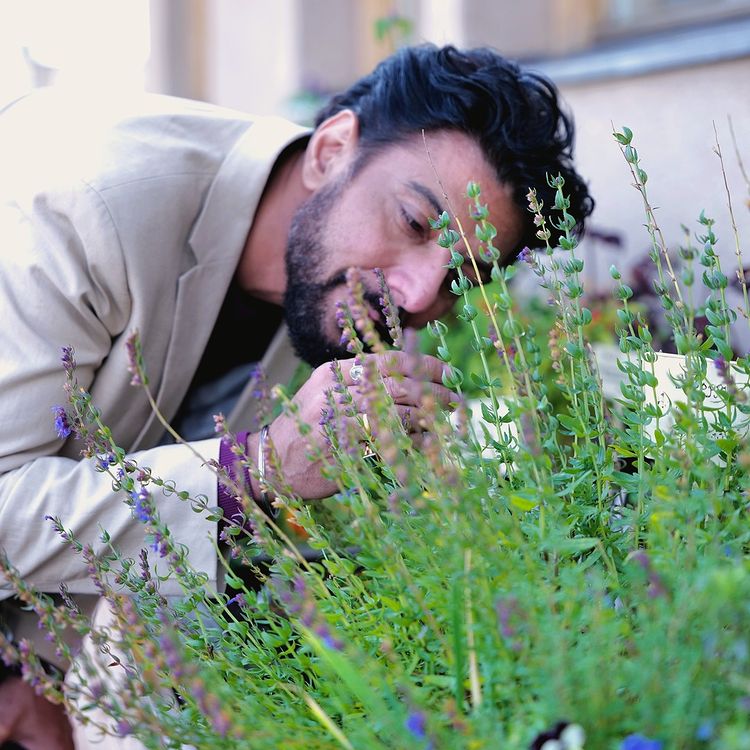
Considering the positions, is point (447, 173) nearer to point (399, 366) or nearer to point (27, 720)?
point (399, 366)

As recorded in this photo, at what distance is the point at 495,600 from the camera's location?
832 millimetres

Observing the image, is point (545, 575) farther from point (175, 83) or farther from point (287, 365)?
point (175, 83)

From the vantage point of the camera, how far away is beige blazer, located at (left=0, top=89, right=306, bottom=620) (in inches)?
68.1

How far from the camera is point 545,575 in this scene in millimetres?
944

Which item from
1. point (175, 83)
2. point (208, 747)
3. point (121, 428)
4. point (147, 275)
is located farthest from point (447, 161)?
point (175, 83)

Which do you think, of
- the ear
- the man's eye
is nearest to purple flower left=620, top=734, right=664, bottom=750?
the man's eye

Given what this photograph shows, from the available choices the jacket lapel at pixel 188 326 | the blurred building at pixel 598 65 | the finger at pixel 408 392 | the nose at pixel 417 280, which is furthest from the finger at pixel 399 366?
the blurred building at pixel 598 65

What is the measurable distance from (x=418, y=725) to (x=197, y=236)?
171cm

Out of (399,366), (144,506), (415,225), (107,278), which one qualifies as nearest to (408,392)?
(399,366)

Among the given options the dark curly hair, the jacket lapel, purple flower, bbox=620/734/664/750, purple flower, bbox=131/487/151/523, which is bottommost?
the jacket lapel

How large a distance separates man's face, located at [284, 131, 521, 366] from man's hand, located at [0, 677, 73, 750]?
948mm

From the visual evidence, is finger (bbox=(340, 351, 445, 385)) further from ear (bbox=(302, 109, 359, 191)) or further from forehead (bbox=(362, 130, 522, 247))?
ear (bbox=(302, 109, 359, 191))

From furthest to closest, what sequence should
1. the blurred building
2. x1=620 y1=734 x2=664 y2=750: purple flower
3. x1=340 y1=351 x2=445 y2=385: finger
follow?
the blurred building, x1=340 y1=351 x2=445 y2=385: finger, x1=620 y1=734 x2=664 y2=750: purple flower

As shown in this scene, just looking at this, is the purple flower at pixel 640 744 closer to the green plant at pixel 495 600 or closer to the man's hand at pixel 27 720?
the green plant at pixel 495 600
